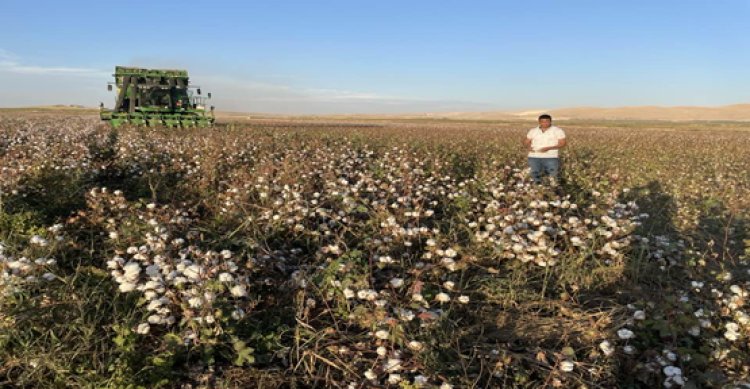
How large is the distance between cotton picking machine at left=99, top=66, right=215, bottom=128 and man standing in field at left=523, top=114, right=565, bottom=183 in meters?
15.2

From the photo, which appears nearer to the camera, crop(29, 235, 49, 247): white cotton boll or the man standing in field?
crop(29, 235, 49, 247): white cotton boll

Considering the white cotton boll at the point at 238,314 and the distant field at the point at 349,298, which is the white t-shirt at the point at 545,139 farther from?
the white cotton boll at the point at 238,314

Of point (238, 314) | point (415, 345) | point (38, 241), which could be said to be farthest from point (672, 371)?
point (38, 241)

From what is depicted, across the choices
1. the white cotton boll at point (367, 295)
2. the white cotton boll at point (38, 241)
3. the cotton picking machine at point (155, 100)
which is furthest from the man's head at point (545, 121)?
the cotton picking machine at point (155, 100)

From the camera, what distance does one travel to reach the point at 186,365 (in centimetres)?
308

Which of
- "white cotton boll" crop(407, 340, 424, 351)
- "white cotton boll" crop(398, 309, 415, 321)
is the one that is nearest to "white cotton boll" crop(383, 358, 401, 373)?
"white cotton boll" crop(407, 340, 424, 351)

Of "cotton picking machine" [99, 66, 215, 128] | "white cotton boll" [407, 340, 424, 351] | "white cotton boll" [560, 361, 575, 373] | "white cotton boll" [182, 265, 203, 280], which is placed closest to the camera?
"white cotton boll" [560, 361, 575, 373]

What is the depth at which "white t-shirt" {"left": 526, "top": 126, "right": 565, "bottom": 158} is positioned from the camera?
9.05 m

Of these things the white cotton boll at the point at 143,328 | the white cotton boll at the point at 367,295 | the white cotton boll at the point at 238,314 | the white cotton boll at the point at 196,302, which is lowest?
the white cotton boll at the point at 143,328

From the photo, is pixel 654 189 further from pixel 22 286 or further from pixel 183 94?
pixel 183 94

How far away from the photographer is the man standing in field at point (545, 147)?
9039mm

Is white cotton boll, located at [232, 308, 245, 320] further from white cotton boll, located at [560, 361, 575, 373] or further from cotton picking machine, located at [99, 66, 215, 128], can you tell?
cotton picking machine, located at [99, 66, 215, 128]

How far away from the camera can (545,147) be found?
9.11 metres

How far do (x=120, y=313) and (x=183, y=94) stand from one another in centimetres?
2151
